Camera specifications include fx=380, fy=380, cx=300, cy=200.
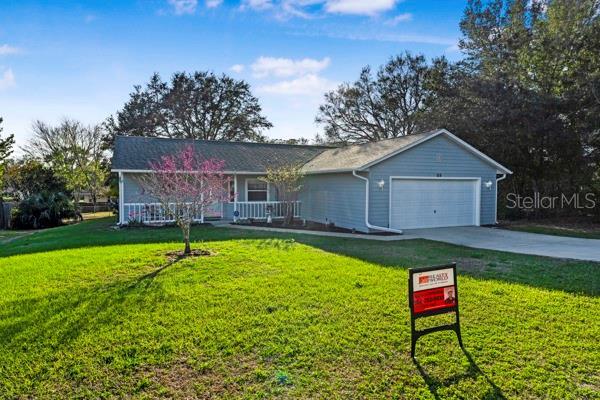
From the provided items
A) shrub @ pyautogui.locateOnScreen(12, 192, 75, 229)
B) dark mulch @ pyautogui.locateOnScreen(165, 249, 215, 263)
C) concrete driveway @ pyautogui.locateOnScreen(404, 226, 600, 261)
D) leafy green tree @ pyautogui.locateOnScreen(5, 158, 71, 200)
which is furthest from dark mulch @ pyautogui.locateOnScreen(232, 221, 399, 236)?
leafy green tree @ pyautogui.locateOnScreen(5, 158, 71, 200)

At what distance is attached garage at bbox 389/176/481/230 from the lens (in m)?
14.2

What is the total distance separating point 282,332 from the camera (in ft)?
15.0

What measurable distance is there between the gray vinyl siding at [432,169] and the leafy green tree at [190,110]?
24.0 m

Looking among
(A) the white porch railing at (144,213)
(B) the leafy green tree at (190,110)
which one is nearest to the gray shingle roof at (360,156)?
(A) the white porch railing at (144,213)

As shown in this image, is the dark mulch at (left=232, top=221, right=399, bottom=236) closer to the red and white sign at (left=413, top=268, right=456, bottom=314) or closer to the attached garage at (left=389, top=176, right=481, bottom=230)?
the attached garage at (left=389, top=176, right=481, bottom=230)

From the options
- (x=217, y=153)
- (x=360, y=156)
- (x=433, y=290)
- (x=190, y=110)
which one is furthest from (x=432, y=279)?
(x=190, y=110)

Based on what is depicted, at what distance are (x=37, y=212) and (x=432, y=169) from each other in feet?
59.9

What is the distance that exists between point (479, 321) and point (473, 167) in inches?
471

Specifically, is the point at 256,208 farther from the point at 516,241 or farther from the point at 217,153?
the point at 516,241

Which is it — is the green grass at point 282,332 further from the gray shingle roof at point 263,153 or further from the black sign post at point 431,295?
the gray shingle roof at point 263,153

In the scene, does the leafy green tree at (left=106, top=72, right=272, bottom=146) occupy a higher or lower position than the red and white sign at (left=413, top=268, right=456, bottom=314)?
higher

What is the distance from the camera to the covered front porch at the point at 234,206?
15.1m

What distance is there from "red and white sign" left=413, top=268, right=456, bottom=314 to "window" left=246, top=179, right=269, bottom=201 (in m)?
14.1

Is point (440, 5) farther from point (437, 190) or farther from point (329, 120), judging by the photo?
point (329, 120)
